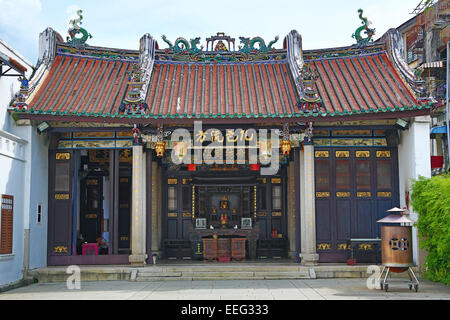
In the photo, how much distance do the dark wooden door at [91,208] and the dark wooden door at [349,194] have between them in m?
8.16

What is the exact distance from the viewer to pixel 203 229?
17.3 metres

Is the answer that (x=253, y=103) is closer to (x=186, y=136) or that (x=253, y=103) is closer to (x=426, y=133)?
(x=186, y=136)

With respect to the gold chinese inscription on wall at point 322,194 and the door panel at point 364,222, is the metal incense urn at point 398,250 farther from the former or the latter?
the gold chinese inscription on wall at point 322,194

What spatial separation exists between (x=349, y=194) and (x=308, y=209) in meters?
1.32

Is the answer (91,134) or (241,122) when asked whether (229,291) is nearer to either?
(241,122)

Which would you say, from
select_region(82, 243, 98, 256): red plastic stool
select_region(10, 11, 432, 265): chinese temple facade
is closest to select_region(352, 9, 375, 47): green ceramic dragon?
select_region(10, 11, 432, 265): chinese temple facade

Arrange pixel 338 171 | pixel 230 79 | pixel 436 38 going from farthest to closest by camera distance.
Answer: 1. pixel 436 38
2. pixel 230 79
3. pixel 338 171

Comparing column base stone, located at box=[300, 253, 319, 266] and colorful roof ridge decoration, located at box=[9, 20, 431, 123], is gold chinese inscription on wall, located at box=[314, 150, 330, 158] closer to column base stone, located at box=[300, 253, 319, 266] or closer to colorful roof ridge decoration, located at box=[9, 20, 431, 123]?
colorful roof ridge decoration, located at box=[9, 20, 431, 123]

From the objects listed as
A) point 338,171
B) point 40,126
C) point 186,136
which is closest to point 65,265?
point 40,126

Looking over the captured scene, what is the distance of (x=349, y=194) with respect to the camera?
14883mm

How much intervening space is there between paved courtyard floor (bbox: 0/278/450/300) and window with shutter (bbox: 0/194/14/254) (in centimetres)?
104

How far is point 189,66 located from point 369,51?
18.5 feet

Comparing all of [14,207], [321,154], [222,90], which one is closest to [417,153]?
[321,154]

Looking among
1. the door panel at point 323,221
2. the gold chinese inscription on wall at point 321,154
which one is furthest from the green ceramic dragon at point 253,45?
the door panel at point 323,221
